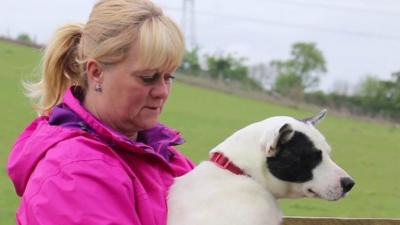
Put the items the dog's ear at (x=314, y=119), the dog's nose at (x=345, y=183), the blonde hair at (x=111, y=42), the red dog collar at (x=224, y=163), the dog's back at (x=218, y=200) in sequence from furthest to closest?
the dog's ear at (x=314, y=119)
the dog's nose at (x=345, y=183)
the red dog collar at (x=224, y=163)
the dog's back at (x=218, y=200)
the blonde hair at (x=111, y=42)

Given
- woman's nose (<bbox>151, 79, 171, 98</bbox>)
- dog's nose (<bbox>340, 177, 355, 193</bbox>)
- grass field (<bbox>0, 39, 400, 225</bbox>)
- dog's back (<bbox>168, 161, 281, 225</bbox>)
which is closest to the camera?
woman's nose (<bbox>151, 79, 171, 98</bbox>)

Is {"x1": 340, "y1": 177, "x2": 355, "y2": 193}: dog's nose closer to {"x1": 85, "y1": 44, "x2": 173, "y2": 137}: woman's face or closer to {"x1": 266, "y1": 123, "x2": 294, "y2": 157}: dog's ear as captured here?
{"x1": 266, "y1": 123, "x2": 294, "y2": 157}: dog's ear

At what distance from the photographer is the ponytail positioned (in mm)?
3080

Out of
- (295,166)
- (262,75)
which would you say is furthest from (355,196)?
(262,75)

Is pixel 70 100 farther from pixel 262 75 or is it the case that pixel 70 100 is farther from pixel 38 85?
pixel 262 75

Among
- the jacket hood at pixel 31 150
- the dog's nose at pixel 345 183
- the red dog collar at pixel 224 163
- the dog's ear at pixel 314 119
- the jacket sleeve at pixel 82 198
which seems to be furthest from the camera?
the dog's ear at pixel 314 119

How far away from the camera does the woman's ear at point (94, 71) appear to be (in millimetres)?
2840

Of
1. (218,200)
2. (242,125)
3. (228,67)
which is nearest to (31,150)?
(218,200)

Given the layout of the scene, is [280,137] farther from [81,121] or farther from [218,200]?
[81,121]

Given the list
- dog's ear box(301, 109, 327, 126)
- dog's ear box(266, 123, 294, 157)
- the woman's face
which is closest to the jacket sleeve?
the woman's face

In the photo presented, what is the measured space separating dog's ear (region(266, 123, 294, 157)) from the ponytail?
0.93 m

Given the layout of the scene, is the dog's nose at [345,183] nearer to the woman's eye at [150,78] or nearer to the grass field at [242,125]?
the woman's eye at [150,78]

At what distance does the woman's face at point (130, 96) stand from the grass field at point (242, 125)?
770 mm

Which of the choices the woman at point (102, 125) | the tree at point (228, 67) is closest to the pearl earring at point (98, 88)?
the woman at point (102, 125)
